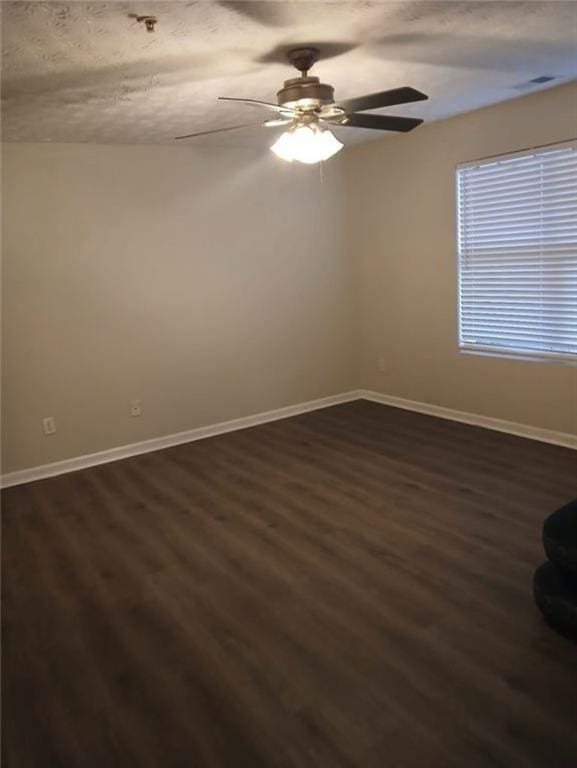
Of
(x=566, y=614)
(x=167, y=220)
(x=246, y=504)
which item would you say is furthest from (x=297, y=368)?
(x=566, y=614)

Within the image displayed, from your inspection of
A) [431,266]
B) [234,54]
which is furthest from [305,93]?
[431,266]

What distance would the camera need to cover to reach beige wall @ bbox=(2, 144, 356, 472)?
4184 mm

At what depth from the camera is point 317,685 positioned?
2.08 metres

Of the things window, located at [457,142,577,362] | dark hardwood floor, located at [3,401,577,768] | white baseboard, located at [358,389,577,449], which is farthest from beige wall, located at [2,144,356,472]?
window, located at [457,142,577,362]

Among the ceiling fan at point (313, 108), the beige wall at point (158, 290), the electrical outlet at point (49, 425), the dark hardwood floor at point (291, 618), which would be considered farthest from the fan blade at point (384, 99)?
the electrical outlet at point (49, 425)

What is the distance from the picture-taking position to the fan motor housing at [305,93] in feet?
8.25

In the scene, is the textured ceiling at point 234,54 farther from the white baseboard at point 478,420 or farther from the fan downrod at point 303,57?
the white baseboard at point 478,420

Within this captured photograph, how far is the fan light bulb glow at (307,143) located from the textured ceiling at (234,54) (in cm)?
35

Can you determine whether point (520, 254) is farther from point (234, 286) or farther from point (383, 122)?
point (234, 286)

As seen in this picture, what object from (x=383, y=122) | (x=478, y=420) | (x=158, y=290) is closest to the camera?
(x=383, y=122)

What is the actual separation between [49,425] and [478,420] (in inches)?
133

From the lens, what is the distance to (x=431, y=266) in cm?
499

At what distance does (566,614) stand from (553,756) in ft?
1.88

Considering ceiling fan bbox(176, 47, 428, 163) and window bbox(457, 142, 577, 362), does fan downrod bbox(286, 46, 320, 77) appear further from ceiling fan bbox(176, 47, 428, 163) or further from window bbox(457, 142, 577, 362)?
window bbox(457, 142, 577, 362)
